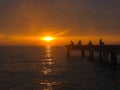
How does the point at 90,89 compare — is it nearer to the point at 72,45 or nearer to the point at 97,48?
the point at 97,48

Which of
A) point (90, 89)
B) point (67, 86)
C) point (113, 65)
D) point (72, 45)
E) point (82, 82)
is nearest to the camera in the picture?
point (90, 89)

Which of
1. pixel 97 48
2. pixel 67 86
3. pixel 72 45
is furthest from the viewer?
pixel 72 45

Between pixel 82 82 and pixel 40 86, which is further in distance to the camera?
pixel 82 82

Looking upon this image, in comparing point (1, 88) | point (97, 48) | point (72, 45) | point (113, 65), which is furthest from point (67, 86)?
point (72, 45)

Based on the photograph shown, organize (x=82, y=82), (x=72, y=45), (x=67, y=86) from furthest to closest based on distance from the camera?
(x=72, y=45)
(x=82, y=82)
(x=67, y=86)

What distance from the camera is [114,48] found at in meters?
54.2

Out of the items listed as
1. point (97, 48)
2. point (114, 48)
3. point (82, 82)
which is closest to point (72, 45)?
point (97, 48)

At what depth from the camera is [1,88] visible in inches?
1225

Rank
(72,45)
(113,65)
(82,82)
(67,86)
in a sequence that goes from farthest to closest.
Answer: (72,45) < (113,65) < (82,82) < (67,86)

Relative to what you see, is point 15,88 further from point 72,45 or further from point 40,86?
point 72,45

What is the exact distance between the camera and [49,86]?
3222cm

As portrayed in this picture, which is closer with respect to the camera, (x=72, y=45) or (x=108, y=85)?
(x=108, y=85)

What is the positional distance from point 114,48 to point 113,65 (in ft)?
8.72

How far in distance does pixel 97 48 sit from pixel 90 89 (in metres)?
35.2
